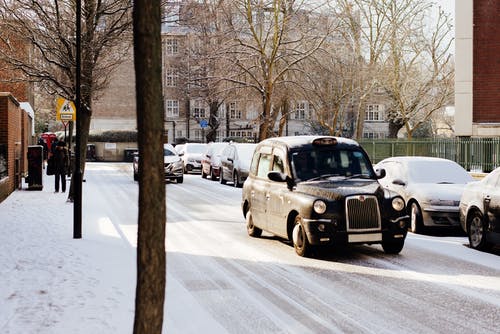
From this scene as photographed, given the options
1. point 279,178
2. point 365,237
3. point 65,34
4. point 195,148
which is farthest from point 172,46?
point 365,237

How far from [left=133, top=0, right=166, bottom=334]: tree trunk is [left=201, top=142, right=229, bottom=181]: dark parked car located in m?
28.9

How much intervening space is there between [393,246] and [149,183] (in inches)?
328

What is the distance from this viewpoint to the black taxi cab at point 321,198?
11.4 meters

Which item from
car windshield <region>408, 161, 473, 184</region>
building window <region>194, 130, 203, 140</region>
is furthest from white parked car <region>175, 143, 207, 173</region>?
building window <region>194, 130, 203, 140</region>

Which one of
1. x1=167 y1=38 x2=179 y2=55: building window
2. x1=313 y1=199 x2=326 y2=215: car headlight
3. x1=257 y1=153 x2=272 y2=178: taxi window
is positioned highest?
x1=167 y1=38 x2=179 y2=55: building window

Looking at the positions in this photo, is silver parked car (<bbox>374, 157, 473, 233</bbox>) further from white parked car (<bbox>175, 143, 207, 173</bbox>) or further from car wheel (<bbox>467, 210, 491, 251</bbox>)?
white parked car (<bbox>175, 143, 207, 173</bbox>)

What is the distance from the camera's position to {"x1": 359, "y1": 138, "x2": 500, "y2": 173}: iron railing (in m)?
25.3

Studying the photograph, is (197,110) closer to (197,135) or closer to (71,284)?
(197,135)

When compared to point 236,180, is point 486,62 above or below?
above

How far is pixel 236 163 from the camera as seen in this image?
97.9ft

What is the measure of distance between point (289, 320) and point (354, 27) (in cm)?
4316

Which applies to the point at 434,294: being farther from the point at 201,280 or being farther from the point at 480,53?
the point at 480,53

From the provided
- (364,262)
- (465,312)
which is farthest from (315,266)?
Answer: (465,312)

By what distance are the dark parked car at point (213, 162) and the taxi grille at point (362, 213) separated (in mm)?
22063
